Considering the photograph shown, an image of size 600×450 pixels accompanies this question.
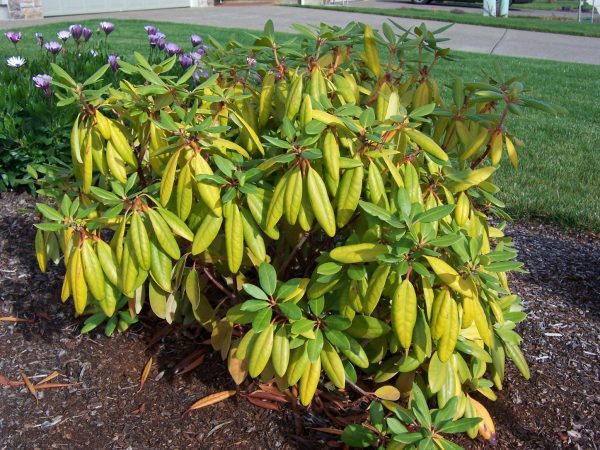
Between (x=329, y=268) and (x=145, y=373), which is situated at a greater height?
(x=329, y=268)

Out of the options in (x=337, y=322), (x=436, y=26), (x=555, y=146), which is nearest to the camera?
(x=337, y=322)

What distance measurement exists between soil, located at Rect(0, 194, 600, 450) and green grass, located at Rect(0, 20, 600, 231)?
3.68 ft

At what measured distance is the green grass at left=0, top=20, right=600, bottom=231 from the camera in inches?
172

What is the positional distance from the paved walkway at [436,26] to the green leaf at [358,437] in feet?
37.0

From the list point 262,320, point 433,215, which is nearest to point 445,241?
point 433,215

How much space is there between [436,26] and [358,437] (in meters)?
14.9

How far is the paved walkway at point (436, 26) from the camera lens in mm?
12902

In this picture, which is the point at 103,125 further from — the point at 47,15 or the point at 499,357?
the point at 47,15

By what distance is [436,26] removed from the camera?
1580cm

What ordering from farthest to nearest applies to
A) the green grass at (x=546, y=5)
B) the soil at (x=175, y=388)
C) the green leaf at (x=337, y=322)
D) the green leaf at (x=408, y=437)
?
the green grass at (x=546, y=5) → the soil at (x=175, y=388) → the green leaf at (x=337, y=322) → the green leaf at (x=408, y=437)

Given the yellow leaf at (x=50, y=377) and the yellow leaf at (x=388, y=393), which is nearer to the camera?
the yellow leaf at (x=388, y=393)

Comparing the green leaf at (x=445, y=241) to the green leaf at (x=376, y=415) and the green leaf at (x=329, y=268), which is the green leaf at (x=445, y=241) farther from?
the green leaf at (x=376, y=415)

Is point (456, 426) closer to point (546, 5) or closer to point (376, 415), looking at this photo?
point (376, 415)

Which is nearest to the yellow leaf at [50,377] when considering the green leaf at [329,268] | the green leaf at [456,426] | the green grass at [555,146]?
the green leaf at [329,268]
